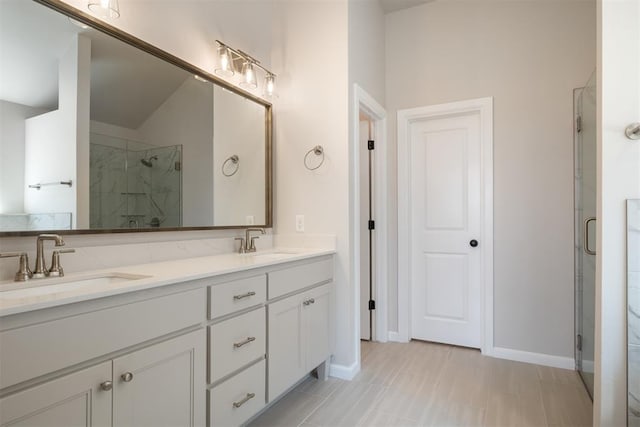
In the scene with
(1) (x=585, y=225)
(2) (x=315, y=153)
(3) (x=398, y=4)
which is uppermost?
(3) (x=398, y=4)

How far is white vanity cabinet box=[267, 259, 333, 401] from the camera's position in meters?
1.89

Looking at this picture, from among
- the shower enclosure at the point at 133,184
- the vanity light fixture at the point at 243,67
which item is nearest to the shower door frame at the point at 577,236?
the vanity light fixture at the point at 243,67

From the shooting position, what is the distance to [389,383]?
7.80 feet

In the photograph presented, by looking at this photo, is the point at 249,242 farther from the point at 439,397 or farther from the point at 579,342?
the point at 579,342

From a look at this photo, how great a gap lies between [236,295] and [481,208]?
7.29 ft

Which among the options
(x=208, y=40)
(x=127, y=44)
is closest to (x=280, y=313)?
(x=127, y=44)

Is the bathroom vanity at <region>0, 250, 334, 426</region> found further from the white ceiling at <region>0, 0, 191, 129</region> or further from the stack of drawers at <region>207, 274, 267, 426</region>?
the white ceiling at <region>0, 0, 191, 129</region>

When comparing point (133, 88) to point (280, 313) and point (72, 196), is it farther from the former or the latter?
point (280, 313)

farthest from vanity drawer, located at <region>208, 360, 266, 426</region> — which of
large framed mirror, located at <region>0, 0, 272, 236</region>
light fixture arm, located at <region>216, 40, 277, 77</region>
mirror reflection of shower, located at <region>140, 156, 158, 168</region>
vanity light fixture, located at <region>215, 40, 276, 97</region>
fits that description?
light fixture arm, located at <region>216, 40, 277, 77</region>

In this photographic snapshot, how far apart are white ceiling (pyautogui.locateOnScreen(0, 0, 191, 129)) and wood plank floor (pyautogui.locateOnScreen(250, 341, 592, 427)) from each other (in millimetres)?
1809

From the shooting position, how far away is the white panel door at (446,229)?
3.00m

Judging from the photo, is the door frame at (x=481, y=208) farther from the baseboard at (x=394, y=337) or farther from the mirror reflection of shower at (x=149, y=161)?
the mirror reflection of shower at (x=149, y=161)

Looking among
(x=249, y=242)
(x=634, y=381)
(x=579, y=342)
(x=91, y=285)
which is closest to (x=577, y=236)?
(x=579, y=342)

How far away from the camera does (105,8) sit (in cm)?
159
